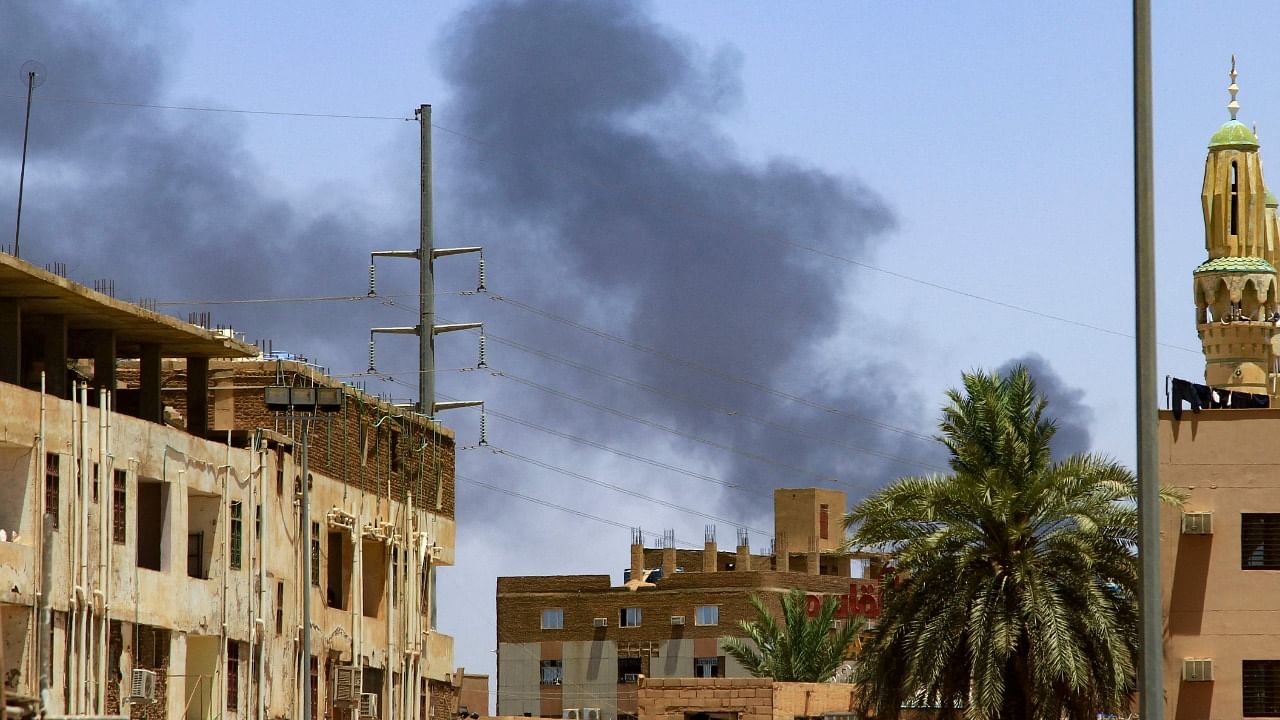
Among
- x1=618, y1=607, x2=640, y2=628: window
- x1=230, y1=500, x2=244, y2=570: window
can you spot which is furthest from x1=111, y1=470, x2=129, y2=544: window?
x1=618, y1=607, x2=640, y2=628: window

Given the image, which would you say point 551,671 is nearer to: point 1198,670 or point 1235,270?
point 1235,270

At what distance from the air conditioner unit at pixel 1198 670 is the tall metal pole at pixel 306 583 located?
53.2 feet

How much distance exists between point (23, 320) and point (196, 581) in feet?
17.8

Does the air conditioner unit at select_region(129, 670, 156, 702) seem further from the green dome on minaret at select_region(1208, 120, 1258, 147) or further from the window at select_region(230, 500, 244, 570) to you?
the green dome on minaret at select_region(1208, 120, 1258, 147)

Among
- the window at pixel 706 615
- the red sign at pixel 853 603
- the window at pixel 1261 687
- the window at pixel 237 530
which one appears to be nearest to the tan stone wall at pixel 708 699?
the window at pixel 1261 687

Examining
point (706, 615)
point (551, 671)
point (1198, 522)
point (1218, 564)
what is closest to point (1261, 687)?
point (1218, 564)

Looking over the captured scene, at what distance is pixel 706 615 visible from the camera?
353ft

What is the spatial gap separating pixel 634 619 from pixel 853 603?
11236mm

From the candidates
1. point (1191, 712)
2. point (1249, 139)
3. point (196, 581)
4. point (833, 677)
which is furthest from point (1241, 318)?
point (196, 581)

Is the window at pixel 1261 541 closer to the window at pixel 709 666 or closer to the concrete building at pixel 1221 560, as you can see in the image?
the concrete building at pixel 1221 560

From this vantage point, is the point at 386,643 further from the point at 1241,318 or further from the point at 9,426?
the point at 1241,318

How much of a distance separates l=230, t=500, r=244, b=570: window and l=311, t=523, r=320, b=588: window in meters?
3.87

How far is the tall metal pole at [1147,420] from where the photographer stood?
15.6 metres

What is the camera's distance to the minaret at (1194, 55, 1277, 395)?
257 ft
